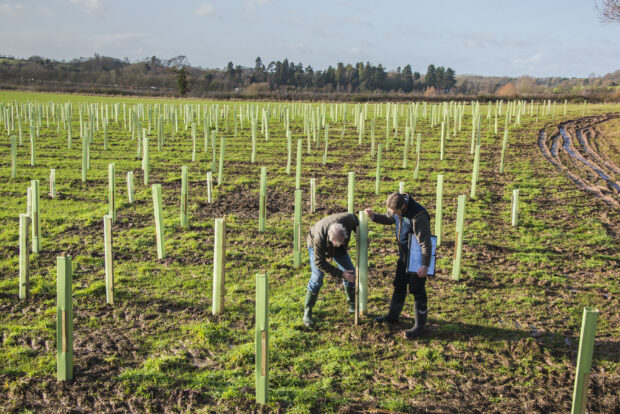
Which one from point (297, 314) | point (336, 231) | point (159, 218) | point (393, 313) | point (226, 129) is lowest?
point (297, 314)

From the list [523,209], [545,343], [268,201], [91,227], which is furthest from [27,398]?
[523,209]

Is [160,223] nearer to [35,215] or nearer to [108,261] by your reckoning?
[108,261]

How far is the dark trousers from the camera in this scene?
5.75 meters

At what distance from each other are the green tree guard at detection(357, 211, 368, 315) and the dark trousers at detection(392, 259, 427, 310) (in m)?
0.36

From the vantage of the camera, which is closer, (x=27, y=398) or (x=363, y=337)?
(x=27, y=398)

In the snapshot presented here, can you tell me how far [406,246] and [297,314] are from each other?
156cm

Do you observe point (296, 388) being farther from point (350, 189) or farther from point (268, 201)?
point (268, 201)

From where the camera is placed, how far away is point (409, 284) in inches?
230

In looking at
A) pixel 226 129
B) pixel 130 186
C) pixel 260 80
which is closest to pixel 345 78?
pixel 260 80

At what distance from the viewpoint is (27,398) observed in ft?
14.9

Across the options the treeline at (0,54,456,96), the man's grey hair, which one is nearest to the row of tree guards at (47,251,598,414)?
the man's grey hair

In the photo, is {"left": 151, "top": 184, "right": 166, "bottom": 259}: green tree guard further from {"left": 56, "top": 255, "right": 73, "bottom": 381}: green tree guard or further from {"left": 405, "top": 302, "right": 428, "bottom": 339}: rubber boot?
{"left": 405, "top": 302, "right": 428, "bottom": 339}: rubber boot

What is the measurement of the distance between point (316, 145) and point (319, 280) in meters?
14.6

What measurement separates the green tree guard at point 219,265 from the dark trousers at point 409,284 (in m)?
2.00
